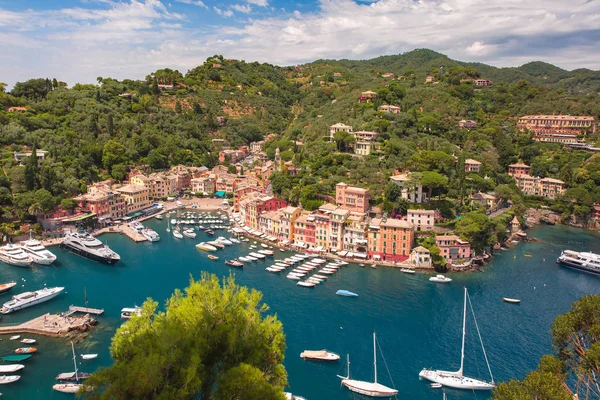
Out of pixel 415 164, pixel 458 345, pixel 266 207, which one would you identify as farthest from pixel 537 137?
pixel 458 345

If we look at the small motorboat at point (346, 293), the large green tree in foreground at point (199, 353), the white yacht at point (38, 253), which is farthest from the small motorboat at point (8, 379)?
the small motorboat at point (346, 293)

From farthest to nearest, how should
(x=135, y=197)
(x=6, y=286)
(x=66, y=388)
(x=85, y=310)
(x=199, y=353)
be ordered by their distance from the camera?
(x=135, y=197)
(x=6, y=286)
(x=85, y=310)
(x=66, y=388)
(x=199, y=353)

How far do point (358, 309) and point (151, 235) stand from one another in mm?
19825

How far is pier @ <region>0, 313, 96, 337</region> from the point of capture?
67.7ft

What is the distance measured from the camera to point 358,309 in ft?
79.3

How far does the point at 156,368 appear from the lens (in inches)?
376

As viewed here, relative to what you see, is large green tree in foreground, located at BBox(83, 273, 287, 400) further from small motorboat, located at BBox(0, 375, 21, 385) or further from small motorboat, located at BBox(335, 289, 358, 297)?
small motorboat, located at BBox(335, 289, 358, 297)

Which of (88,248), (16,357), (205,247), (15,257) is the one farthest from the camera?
(205,247)

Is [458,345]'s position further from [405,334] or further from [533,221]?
[533,221]

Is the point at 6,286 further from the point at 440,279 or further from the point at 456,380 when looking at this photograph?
the point at 440,279

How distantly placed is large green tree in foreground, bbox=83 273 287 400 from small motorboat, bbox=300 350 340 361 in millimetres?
7546

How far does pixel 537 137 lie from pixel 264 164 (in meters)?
37.3

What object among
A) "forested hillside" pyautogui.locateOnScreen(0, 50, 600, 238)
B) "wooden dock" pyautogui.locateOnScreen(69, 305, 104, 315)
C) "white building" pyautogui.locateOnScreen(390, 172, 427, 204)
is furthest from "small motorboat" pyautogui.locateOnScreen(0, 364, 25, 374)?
"white building" pyautogui.locateOnScreen(390, 172, 427, 204)

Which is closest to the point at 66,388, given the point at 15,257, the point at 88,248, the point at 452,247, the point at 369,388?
the point at 369,388
